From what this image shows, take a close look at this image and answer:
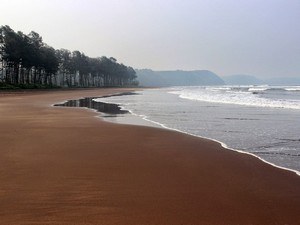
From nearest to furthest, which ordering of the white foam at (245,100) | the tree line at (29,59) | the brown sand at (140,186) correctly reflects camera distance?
the brown sand at (140,186), the white foam at (245,100), the tree line at (29,59)

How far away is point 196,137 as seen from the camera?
11.7m

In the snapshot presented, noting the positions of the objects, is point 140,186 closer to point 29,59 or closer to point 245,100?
point 245,100

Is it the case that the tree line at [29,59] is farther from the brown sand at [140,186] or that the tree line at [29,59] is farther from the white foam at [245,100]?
the brown sand at [140,186]

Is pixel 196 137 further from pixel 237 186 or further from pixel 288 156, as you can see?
pixel 237 186

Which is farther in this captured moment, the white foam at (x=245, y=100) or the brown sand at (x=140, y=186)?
the white foam at (x=245, y=100)

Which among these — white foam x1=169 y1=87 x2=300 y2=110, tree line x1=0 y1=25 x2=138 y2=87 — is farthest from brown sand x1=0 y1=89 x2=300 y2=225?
tree line x1=0 y1=25 x2=138 y2=87

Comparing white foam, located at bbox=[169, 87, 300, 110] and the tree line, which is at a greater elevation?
the tree line

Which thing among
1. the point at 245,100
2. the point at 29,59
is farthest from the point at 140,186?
the point at 29,59

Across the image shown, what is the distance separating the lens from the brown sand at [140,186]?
4.70 metres

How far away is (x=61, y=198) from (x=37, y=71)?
9112 cm

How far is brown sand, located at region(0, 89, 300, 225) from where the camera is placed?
15.4 feet

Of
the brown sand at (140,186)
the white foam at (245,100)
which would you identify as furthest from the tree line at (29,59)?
the brown sand at (140,186)

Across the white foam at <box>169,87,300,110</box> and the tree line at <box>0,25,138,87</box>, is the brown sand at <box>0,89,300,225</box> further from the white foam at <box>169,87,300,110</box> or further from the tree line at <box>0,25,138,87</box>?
the tree line at <box>0,25,138,87</box>

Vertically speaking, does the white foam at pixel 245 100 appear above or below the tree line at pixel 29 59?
below
